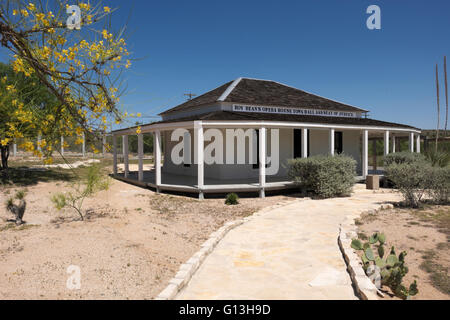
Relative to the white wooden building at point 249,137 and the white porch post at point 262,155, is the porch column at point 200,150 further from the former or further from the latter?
the white porch post at point 262,155

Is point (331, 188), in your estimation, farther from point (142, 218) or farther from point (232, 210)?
point (142, 218)

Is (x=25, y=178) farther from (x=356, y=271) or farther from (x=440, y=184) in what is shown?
(x=440, y=184)

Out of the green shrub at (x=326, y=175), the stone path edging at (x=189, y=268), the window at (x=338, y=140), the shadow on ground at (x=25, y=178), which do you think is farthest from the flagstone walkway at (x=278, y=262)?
the shadow on ground at (x=25, y=178)

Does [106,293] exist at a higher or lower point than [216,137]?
lower

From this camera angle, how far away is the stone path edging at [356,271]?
423 cm

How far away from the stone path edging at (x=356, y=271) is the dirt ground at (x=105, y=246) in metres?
2.85

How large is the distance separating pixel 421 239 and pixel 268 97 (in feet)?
45.8

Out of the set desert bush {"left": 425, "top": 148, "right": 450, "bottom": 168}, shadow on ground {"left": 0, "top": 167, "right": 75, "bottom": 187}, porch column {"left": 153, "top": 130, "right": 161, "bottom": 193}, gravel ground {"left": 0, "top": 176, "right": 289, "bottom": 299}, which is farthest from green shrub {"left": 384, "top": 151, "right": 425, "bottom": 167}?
shadow on ground {"left": 0, "top": 167, "right": 75, "bottom": 187}

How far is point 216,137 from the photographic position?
15312 millimetres

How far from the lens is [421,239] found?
6.99m

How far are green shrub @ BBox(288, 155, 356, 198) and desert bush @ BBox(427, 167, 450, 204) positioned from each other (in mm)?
3068

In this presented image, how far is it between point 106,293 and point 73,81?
2.92 m

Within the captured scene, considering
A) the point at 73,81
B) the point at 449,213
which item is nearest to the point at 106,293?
the point at 73,81
